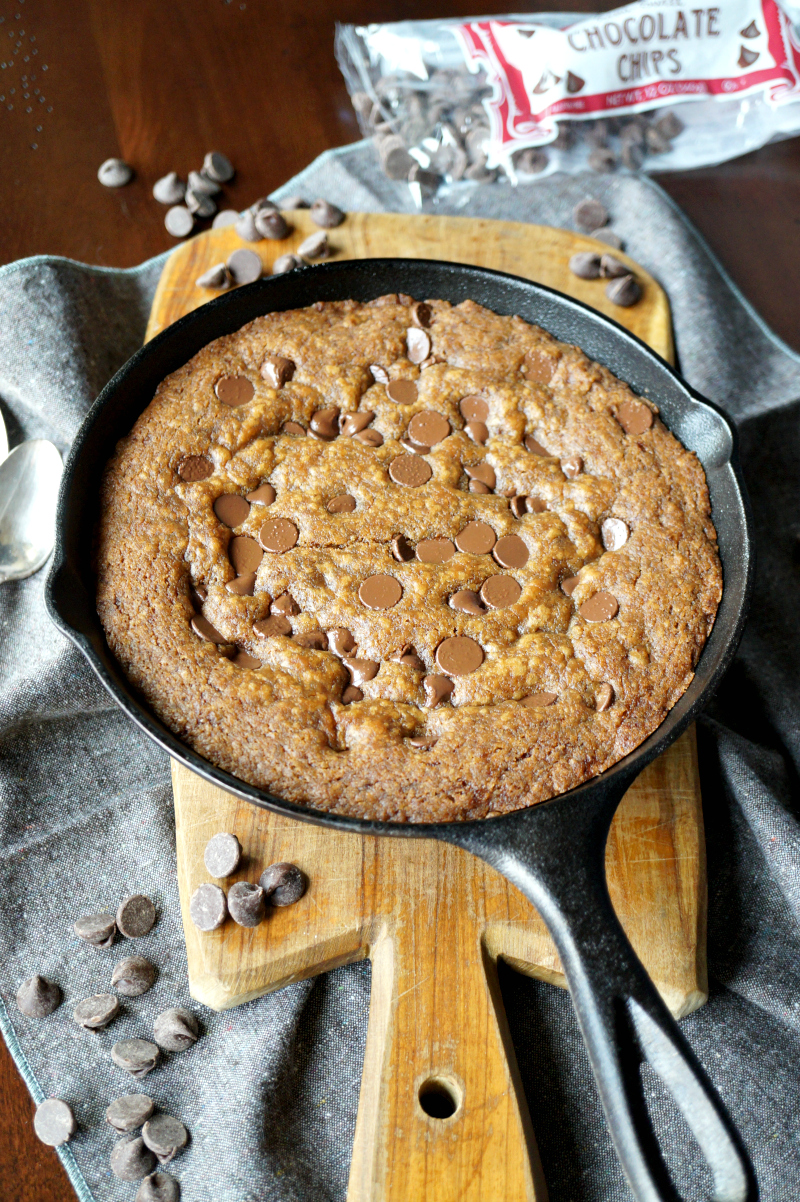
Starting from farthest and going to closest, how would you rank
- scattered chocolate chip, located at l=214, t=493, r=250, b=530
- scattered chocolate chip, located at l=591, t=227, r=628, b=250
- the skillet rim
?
scattered chocolate chip, located at l=591, t=227, r=628, b=250
scattered chocolate chip, located at l=214, t=493, r=250, b=530
the skillet rim

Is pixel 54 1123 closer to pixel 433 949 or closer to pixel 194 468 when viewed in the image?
pixel 433 949

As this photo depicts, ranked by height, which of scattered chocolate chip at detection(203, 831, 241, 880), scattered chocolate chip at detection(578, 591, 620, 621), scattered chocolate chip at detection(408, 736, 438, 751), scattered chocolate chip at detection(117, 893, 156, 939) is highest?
scattered chocolate chip at detection(408, 736, 438, 751)

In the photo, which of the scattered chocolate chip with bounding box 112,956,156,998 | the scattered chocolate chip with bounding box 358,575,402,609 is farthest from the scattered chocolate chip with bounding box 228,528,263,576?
the scattered chocolate chip with bounding box 112,956,156,998

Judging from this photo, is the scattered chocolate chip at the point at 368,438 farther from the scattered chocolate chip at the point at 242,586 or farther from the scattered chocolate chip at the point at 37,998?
the scattered chocolate chip at the point at 37,998

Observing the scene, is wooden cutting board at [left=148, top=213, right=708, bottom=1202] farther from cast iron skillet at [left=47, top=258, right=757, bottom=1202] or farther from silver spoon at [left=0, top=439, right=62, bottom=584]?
silver spoon at [left=0, top=439, right=62, bottom=584]

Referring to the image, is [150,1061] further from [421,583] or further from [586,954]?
[421,583]

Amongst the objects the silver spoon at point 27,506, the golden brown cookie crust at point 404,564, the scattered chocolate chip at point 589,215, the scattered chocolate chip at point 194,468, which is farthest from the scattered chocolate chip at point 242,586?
the scattered chocolate chip at point 589,215
